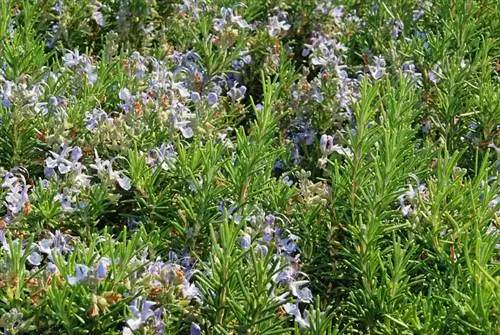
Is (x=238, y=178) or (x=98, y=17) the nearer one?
(x=238, y=178)

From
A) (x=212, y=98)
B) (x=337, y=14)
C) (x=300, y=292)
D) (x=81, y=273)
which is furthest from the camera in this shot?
A: (x=337, y=14)

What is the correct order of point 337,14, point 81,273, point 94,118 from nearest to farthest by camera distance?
point 81,273 → point 94,118 → point 337,14

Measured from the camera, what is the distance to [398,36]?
143 inches

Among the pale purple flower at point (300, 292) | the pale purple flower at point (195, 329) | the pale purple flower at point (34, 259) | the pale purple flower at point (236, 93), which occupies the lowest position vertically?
the pale purple flower at point (195, 329)

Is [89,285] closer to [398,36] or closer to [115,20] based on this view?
[115,20]

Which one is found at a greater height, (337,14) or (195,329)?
(337,14)

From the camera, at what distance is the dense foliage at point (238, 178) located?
6.42 feet

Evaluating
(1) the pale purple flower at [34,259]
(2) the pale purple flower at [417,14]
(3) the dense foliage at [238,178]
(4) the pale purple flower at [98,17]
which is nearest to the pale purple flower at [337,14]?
(3) the dense foliage at [238,178]

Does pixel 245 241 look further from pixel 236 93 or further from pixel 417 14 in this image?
pixel 417 14

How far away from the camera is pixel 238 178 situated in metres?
2.37

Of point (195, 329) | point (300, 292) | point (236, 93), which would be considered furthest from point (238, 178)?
point (236, 93)

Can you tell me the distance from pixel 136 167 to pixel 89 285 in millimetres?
567

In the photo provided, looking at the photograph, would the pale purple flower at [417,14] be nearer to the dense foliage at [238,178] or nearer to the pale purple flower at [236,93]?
the dense foliage at [238,178]

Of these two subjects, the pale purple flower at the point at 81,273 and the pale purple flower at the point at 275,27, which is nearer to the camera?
the pale purple flower at the point at 81,273
